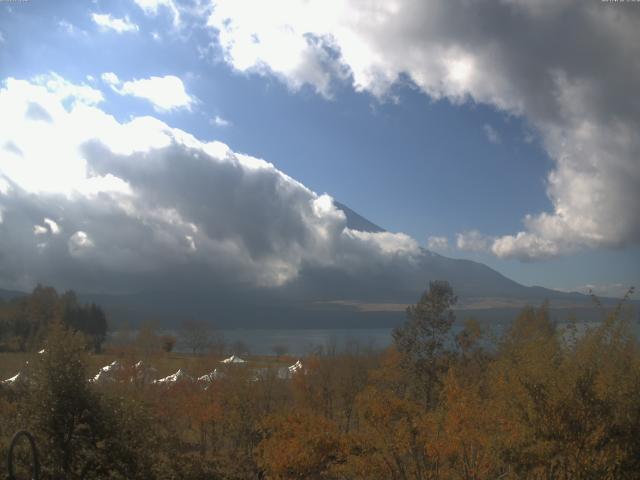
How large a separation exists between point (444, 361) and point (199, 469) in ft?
69.9

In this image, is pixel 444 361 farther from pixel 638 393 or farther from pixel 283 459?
pixel 638 393

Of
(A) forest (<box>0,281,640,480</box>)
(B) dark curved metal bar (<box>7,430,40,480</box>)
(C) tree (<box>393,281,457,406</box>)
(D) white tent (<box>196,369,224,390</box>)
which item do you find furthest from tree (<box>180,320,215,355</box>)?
(B) dark curved metal bar (<box>7,430,40,480</box>)

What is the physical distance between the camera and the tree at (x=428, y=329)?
3881 centimetres

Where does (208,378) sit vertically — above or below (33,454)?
below

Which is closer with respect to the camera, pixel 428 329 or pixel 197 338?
pixel 428 329

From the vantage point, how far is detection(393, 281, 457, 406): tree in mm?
38812

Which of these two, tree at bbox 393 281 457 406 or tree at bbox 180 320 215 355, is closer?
tree at bbox 393 281 457 406

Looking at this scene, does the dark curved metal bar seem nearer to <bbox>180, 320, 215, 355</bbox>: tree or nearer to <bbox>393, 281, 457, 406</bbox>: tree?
<bbox>393, 281, 457, 406</bbox>: tree

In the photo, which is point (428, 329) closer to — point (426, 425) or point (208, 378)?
point (208, 378)

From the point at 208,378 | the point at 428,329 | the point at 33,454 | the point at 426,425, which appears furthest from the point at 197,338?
the point at 33,454

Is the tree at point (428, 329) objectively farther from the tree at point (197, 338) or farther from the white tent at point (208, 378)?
the tree at point (197, 338)

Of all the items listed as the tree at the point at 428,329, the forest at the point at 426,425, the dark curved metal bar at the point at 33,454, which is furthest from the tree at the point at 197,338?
the dark curved metal bar at the point at 33,454

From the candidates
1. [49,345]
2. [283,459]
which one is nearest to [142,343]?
[283,459]

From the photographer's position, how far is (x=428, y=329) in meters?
39.3
